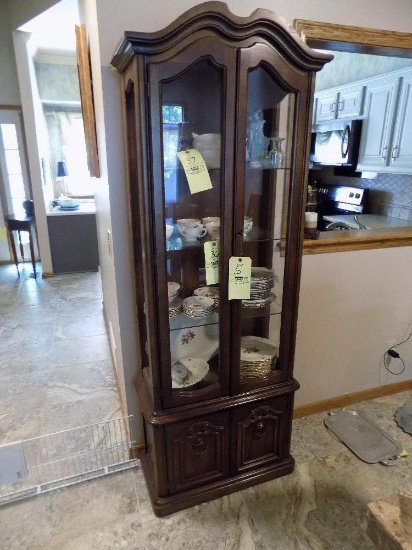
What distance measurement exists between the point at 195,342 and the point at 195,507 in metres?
0.77

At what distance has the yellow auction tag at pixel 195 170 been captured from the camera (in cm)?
133

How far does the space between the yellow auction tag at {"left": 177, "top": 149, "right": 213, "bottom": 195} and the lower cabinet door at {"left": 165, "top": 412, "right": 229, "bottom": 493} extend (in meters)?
0.97

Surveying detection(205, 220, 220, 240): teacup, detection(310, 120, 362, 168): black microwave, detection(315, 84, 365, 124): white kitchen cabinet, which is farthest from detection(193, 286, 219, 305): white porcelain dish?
detection(315, 84, 365, 124): white kitchen cabinet

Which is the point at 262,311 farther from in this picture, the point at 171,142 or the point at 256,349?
the point at 171,142

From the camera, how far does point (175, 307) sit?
4.96 ft

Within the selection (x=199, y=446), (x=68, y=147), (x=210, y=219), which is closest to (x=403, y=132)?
(x=210, y=219)

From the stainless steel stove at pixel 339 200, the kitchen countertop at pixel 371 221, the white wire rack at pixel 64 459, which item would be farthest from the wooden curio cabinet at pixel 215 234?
the stainless steel stove at pixel 339 200

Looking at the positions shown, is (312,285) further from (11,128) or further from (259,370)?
(11,128)

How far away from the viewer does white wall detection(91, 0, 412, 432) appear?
1.39 metres

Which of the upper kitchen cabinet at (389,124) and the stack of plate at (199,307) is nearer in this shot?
the stack of plate at (199,307)

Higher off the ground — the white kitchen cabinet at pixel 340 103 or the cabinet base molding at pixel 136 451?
the white kitchen cabinet at pixel 340 103


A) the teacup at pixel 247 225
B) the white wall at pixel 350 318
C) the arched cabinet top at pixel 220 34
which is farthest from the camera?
the white wall at pixel 350 318

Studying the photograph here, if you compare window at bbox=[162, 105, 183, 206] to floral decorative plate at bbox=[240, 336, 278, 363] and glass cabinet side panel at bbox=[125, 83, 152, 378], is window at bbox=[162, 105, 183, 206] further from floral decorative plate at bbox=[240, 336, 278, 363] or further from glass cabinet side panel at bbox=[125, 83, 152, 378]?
floral decorative plate at bbox=[240, 336, 278, 363]

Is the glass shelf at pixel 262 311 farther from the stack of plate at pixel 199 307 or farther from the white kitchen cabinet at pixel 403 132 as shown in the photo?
the white kitchen cabinet at pixel 403 132
